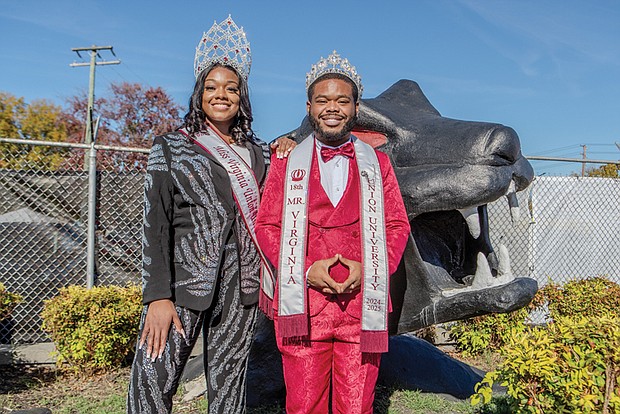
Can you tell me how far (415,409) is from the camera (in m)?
3.74

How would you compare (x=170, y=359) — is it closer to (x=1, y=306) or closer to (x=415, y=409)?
(x=415, y=409)

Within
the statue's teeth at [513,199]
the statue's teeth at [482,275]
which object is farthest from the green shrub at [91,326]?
the statue's teeth at [513,199]

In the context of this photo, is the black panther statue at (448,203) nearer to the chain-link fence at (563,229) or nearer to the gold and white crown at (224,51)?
the gold and white crown at (224,51)

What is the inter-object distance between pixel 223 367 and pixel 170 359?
0.23 m

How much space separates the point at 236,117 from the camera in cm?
257

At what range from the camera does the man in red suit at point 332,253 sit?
2.29m

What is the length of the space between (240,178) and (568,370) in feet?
4.93

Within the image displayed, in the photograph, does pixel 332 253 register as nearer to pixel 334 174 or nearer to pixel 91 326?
pixel 334 174

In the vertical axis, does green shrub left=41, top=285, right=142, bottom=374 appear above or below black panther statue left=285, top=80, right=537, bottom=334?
below

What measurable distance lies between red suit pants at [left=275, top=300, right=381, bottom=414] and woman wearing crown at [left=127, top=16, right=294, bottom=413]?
0.81 feet

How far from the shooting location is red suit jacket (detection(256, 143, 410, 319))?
237cm

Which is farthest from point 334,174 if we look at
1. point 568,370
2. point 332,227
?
point 568,370

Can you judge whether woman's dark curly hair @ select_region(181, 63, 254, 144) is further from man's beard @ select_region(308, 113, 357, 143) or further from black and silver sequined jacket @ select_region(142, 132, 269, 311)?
man's beard @ select_region(308, 113, 357, 143)

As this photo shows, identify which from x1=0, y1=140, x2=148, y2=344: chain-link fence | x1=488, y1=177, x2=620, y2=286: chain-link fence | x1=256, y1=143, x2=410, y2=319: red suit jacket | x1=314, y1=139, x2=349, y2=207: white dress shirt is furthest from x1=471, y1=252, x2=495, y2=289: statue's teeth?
x1=488, y1=177, x2=620, y2=286: chain-link fence
